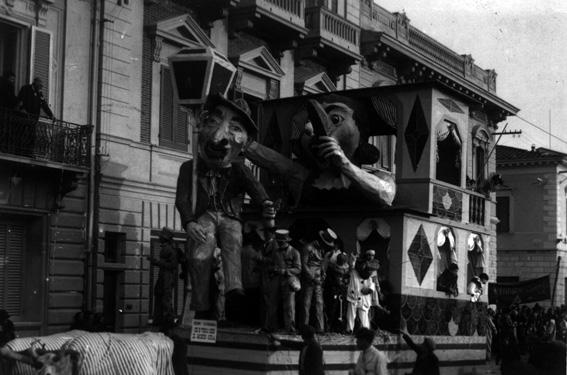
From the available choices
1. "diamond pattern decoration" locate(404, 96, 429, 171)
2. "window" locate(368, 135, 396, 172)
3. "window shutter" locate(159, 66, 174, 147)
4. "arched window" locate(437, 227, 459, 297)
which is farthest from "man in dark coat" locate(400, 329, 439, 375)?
"window" locate(368, 135, 396, 172)

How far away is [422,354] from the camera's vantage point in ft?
43.7

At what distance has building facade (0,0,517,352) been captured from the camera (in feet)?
51.4

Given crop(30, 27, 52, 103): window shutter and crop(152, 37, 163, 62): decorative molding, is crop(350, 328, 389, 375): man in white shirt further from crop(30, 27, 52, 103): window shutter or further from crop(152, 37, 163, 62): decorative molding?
crop(152, 37, 163, 62): decorative molding

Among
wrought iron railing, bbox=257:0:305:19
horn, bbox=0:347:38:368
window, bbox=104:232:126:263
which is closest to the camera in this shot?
horn, bbox=0:347:38:368

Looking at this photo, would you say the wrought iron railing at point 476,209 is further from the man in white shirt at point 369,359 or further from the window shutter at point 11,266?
the window shutter at point 11,266

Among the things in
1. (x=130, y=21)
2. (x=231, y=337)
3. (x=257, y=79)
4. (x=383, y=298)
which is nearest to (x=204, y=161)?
(x=231, y=337)

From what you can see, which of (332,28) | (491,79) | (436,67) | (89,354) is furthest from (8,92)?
(491,79)

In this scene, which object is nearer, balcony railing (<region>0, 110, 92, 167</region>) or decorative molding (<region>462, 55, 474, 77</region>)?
balcony railing (<region>0, 110, 92, 167</region>)

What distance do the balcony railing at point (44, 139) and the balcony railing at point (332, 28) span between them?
10.4 meters

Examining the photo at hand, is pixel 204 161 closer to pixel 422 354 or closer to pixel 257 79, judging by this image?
pixel 422 354

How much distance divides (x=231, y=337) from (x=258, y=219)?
3.15m

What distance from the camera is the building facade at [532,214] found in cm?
4909

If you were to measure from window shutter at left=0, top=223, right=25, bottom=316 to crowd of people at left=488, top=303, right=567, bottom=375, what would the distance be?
31.8 feet

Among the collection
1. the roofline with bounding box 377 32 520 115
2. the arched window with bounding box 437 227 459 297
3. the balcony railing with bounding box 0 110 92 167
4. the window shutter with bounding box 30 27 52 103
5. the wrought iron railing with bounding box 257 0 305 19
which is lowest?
the arched window with bounding box 437 227 459 297
